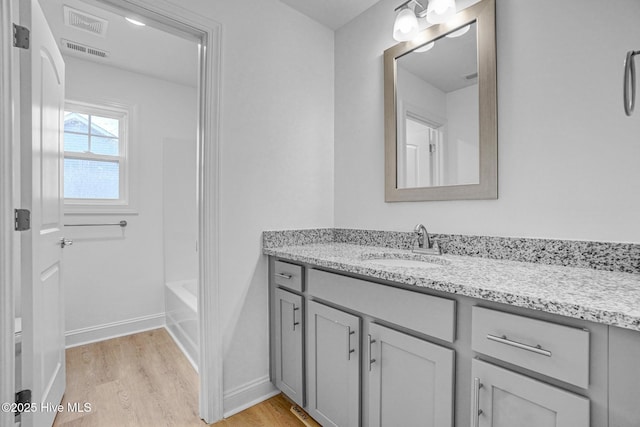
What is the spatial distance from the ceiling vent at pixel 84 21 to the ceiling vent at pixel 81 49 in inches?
10.1

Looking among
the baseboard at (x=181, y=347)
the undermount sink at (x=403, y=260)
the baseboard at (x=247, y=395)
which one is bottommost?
the baseboard at (x=181, y=347)

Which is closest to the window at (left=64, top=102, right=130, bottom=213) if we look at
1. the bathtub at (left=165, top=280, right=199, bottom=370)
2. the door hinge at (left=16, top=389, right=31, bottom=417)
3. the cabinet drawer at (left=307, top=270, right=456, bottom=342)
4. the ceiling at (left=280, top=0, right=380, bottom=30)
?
the bathtub at (left=165, top=280, right=199, bottom=370)

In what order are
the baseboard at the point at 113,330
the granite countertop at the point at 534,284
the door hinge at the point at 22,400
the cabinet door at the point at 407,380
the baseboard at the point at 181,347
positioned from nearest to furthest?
the granite countertop at the point at 534,284
the cabinet door at the point at 407,380
the door hinge at the point at 22,400
the baseboard at the point at 181,347
the baseboard at the point at 113,330

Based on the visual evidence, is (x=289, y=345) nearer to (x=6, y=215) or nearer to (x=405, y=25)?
(x=6, y=215)

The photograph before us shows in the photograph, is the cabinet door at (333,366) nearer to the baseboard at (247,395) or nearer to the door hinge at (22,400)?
the baseboard at (247,395)

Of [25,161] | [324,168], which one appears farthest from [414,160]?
[25,161]

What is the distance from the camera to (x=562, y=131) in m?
1.25

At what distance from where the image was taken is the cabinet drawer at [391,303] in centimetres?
100

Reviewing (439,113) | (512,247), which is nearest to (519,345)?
(512,247)

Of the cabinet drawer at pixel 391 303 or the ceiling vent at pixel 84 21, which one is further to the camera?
the ceiling vent at pixel 84 21

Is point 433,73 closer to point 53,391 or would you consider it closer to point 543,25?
point 543,25

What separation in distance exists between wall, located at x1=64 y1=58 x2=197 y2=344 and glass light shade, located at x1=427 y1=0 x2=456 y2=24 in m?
2.52

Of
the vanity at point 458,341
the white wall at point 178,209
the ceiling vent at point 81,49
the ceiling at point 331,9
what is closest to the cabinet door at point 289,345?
the vanity at point 458,341

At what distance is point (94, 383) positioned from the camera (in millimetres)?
1994
